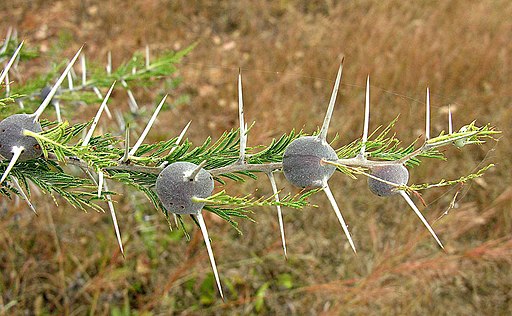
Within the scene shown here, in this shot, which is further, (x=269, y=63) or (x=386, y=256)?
(x=269, y=63)

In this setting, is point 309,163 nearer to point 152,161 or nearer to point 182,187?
point 182,187

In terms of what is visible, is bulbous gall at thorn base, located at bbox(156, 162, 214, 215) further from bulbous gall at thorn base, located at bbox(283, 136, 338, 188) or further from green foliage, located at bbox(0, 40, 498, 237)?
bulbous gall at thorn base, located at bbox(283, 136, 338, 188)

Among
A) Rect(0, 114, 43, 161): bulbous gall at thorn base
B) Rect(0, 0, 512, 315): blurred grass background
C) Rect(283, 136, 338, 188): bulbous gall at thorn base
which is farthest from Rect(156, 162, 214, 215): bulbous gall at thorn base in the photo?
Rect(0, 0, 512, 315): blurred grass background

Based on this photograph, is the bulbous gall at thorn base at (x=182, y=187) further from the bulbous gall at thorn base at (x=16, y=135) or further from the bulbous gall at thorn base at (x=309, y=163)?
the bulbous gall at thorn base at (x=16, y=135)

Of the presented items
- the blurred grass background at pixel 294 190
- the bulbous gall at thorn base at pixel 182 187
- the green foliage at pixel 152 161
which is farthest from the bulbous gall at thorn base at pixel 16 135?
the blurred grass background at pixel 294 190

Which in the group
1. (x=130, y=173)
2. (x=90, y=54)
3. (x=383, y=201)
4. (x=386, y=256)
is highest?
(x=130, y=173)

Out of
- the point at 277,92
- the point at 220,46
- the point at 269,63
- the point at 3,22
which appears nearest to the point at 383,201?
the point at 277,92

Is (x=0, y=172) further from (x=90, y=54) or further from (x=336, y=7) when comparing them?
(x=336, y=7)
